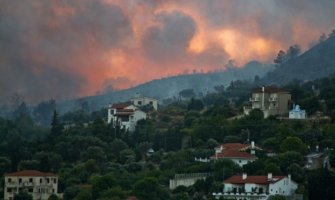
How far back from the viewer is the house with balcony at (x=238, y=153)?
193 ft

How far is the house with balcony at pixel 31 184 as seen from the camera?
59.5 meters

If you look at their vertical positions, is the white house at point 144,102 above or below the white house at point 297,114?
above

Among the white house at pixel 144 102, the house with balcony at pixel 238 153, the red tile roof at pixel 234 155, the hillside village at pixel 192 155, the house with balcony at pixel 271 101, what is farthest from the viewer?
the white house at pixel 144 102

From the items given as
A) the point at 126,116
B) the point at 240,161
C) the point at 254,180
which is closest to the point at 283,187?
the point at 254,180

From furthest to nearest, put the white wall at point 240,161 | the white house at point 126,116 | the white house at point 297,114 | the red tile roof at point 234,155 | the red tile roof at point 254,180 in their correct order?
the white house at point 126,116 → the white house at point 297,114 → the red tile roof at point 234,155 → the white wall at point 240,161 → the red tile roof at point 254,180

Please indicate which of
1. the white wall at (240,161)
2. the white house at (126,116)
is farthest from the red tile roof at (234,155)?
the white house at (126,116)

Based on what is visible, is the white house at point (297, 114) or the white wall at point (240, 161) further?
the white house at point (297, 114)

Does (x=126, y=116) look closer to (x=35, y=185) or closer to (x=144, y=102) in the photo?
(x=144, y=102)

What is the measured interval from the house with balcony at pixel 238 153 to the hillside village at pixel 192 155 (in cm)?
6

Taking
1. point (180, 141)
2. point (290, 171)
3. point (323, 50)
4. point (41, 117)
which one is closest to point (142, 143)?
point (180, 141)

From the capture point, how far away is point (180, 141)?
68188 millimetres

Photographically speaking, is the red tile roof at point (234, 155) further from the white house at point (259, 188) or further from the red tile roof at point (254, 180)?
the white house at point (259, 188)

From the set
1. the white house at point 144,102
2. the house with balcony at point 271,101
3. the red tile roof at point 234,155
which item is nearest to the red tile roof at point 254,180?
the red tile roof at point 234,155

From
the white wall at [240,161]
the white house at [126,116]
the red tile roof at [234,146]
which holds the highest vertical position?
the white house at [126,116]
